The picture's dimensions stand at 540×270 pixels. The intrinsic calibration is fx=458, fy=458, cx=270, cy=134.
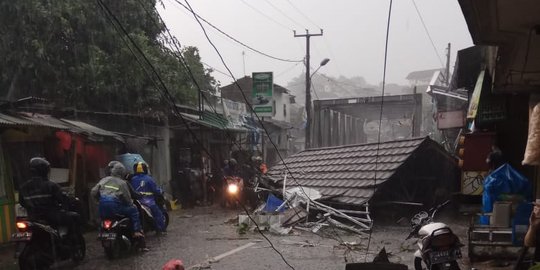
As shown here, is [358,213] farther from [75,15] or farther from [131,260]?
[75,15]

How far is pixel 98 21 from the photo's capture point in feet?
41.8

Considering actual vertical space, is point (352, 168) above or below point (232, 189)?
above

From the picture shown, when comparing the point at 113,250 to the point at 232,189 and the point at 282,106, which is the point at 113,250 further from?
the point at 282,106

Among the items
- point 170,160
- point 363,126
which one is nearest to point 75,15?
point 170,160

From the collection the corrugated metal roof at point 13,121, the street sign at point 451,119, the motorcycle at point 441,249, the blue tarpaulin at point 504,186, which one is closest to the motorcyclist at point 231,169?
the street sign at point 451,119

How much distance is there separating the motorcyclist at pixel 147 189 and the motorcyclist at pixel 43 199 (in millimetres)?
2202

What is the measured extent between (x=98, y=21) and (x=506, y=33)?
35.2ft

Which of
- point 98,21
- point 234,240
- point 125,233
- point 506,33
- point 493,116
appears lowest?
point 234,240

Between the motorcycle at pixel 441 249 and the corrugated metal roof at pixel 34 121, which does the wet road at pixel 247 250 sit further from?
the corrugated metal roof at pixel 34 121

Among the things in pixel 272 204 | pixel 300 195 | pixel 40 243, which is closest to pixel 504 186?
pixel 300 195

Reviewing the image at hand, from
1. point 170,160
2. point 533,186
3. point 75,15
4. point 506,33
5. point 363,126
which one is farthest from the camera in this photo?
point 363,126

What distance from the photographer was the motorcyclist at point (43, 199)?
6418 mm

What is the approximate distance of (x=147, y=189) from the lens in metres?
9.00

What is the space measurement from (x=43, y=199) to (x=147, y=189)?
8.77 feet
